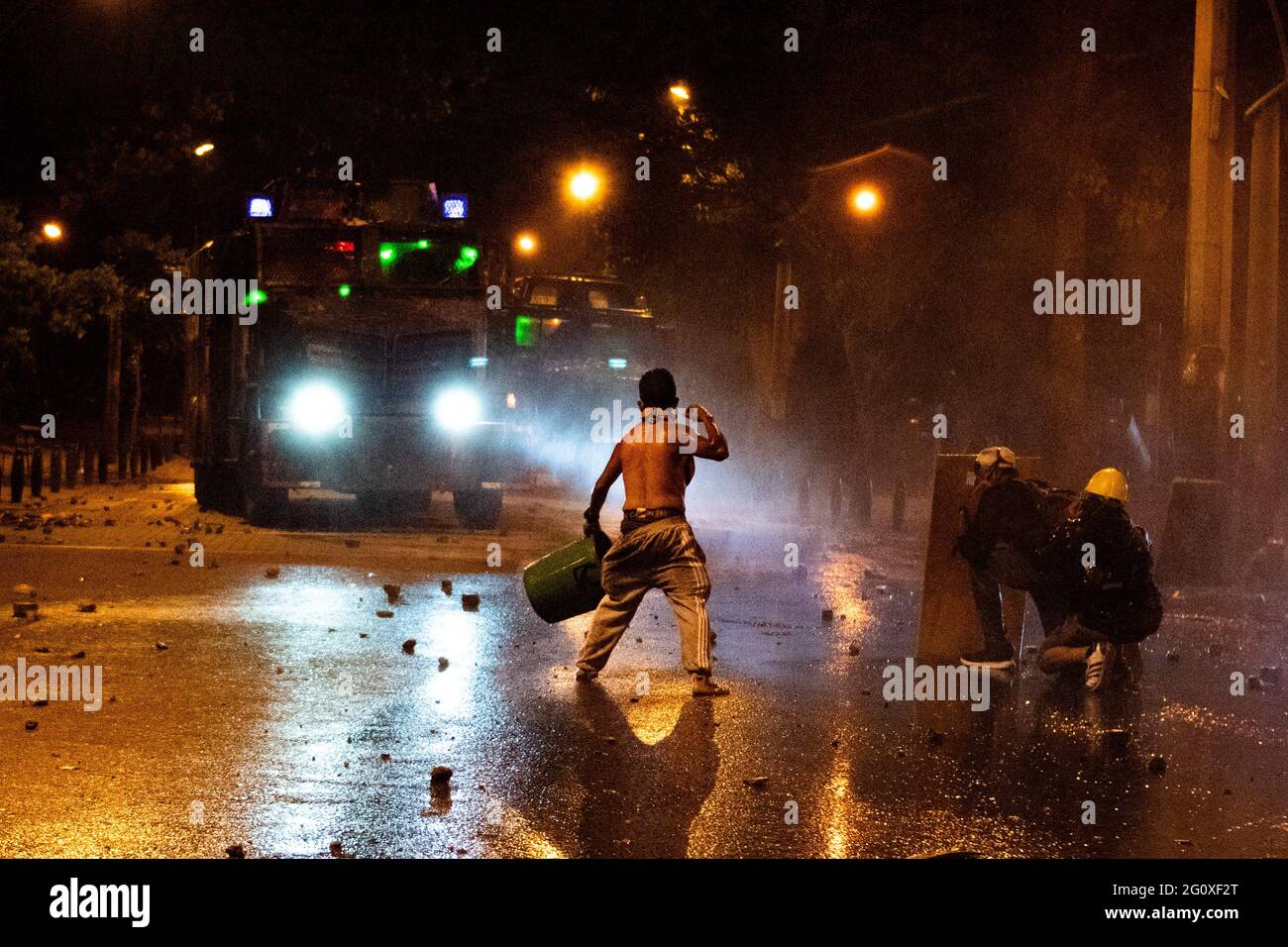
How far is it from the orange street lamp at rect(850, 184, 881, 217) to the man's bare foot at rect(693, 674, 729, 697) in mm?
16799

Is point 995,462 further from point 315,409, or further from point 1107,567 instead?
point 315,409

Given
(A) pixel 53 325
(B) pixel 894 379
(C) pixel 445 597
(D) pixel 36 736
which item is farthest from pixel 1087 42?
(A) pixel 53 325

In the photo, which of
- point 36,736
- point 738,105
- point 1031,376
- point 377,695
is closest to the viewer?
point 36,736

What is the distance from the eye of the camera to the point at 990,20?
21688 mm

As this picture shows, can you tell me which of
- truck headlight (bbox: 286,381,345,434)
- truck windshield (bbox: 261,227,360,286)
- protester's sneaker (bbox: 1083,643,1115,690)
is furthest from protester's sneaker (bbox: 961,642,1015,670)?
truck windshield (bbox: 261,227,360,286)

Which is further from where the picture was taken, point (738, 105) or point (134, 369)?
point (134, 369)

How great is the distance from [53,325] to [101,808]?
27.0 meters

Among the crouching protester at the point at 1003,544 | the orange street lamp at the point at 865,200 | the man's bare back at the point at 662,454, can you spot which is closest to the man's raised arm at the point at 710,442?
the man's bare back at the point at 662,454

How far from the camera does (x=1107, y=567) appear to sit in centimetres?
964

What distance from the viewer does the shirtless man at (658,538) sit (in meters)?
9.67

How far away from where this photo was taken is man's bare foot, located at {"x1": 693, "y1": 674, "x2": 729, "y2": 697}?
31.2 ft

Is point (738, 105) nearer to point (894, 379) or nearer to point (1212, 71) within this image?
point (1212, 71)

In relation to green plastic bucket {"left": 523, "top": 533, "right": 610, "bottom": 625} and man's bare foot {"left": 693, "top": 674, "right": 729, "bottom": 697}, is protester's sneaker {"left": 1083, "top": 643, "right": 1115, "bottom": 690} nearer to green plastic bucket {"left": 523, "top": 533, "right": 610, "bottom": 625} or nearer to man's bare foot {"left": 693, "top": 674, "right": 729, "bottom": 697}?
man's bare foot {"left": 693, "top": 674, "right": 729, "bottom": 697}

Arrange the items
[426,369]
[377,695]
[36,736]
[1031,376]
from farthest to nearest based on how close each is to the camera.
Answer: [1031,376], [426,369], [377,695], [36,736]
